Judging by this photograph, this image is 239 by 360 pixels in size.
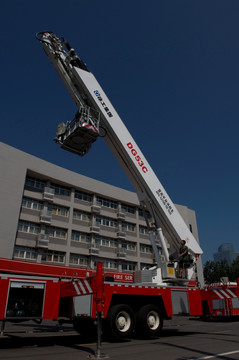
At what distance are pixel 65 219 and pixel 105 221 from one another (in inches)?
265

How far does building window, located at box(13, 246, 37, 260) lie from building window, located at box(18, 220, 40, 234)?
2046mm

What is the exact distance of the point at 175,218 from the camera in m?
11.8

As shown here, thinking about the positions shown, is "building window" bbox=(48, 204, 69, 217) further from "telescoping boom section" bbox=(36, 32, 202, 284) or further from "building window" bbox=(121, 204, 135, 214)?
"telescoping boom section" bbox=(36, 32, 202, 284)

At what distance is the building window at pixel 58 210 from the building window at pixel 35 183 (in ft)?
8.69

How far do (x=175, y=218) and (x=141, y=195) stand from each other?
1.69 metres

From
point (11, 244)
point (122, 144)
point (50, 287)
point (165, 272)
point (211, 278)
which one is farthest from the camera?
point (211, 278)

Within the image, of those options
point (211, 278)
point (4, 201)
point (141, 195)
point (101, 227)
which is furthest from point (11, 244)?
point (211, 278)

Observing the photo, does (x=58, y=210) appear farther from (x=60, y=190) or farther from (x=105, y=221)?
(x=105, y=221)

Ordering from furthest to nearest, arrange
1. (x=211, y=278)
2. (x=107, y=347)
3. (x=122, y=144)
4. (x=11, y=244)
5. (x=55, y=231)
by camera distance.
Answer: (x=211, y=278)
(x=55, y=231)
(x=11, y=244)
(x=122, y=144)
(x=107, y=347)

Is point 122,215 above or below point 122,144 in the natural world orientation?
above

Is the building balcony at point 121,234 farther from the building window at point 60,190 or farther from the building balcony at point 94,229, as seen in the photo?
the building window at point 60,190

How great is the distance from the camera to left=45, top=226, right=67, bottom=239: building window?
113 feet

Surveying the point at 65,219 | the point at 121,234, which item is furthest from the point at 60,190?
the point at 121,234

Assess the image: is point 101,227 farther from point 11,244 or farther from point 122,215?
point 11,244
